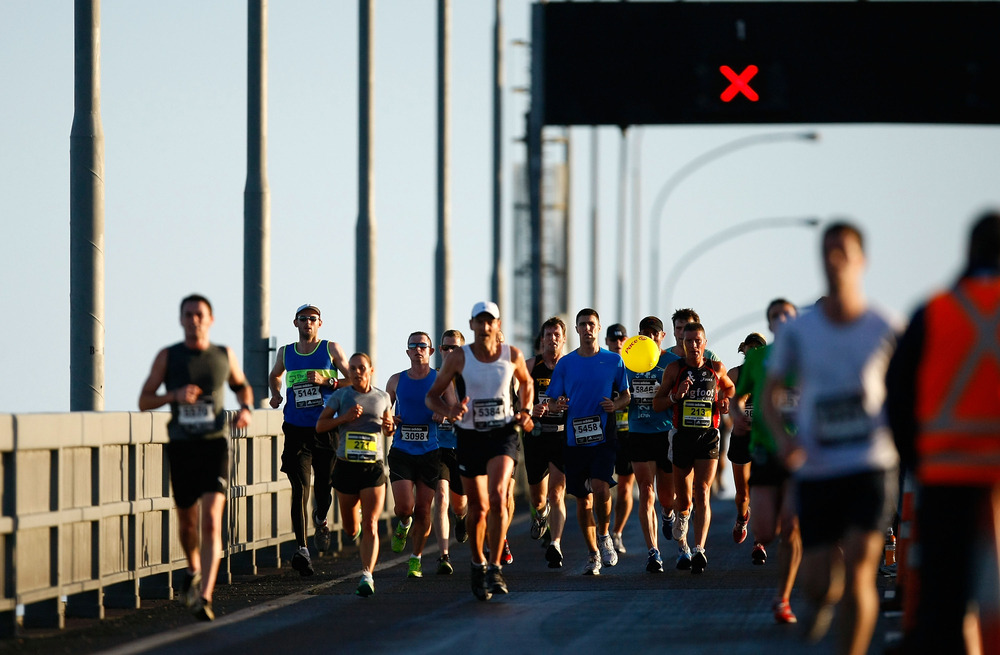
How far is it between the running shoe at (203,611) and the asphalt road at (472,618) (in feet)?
0.23

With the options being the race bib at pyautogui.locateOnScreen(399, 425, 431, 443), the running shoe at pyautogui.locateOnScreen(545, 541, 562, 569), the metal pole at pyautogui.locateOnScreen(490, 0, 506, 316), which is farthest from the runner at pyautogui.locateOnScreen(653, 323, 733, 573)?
the metal pole at pyautogui.locateOnScreen(490, 0, 506, 316)

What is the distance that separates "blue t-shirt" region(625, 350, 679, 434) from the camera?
16703mm

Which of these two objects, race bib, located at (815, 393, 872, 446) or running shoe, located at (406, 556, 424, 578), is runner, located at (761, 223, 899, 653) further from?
running shoe, located at (406, 556, 424, 578)

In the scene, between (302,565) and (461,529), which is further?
(461,529)

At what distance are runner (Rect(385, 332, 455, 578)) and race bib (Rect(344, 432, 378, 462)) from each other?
1.00m

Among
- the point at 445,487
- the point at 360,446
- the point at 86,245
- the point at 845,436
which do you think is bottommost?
the point at 445,487

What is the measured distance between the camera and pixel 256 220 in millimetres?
20578

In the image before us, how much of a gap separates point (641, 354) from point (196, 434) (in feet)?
19.5

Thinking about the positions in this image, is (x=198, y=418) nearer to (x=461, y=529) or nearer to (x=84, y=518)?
(x=84, y=518)

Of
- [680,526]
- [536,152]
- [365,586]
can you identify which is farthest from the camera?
[536,152]

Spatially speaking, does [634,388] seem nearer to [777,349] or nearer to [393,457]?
[393,457]

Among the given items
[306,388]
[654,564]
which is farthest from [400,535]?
[654,564]

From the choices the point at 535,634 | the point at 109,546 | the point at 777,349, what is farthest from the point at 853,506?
the point at 109,546

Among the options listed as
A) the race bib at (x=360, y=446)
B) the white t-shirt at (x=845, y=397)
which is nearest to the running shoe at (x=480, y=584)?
the race bib at (x=360, y=446)
